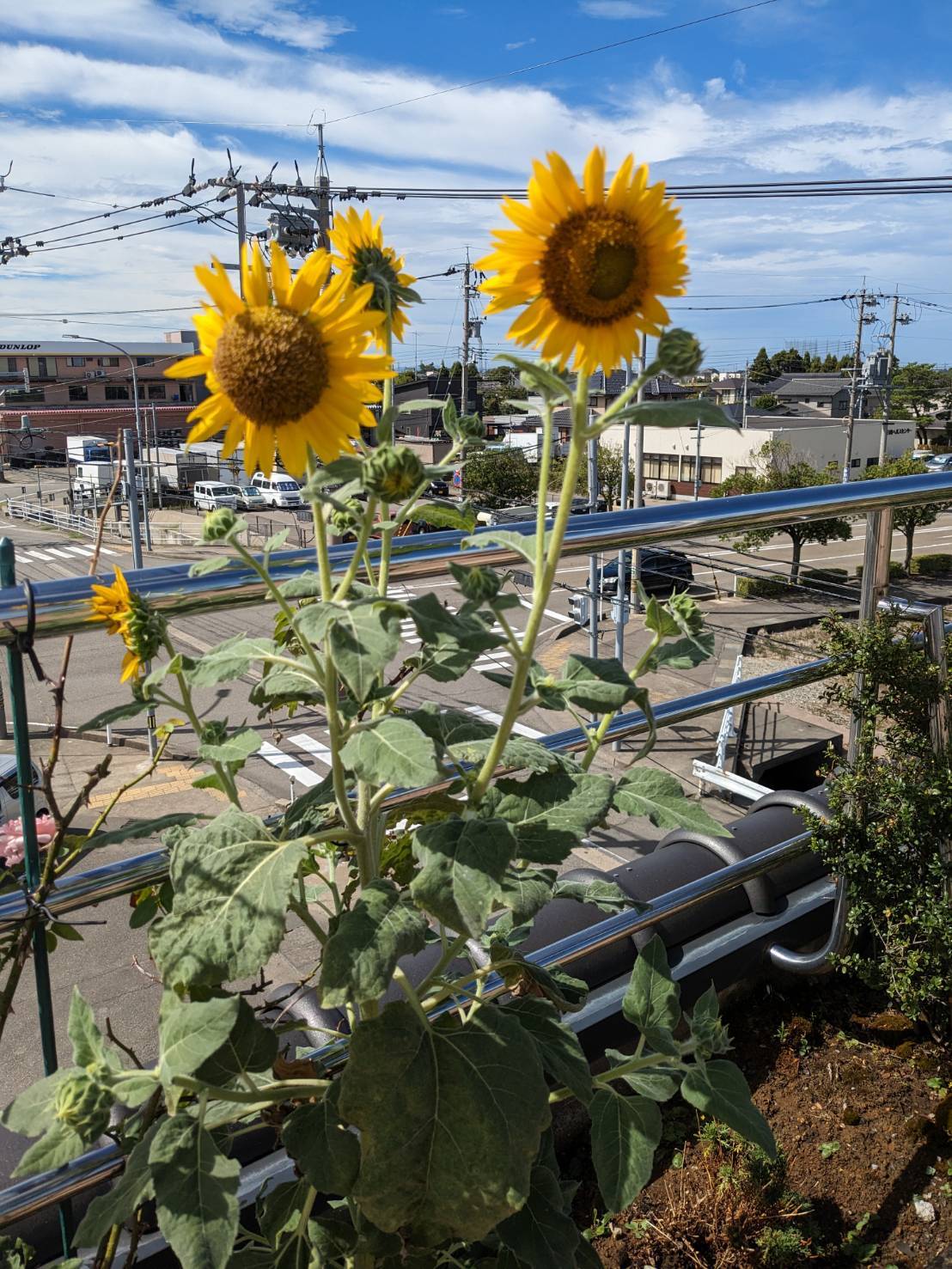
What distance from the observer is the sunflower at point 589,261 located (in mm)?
695

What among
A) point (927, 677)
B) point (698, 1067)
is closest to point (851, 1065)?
point (927, 677)

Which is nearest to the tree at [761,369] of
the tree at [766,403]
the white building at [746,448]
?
the tree at [766,403]

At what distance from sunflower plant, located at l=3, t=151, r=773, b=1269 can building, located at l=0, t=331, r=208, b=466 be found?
36.4 meters

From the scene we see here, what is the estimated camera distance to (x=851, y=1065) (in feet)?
5.59

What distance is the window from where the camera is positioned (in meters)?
45.3

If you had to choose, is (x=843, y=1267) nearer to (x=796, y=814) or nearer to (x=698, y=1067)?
(x=698, y=1067)

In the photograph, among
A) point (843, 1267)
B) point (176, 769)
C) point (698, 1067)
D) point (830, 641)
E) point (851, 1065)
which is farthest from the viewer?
point (176, 769)

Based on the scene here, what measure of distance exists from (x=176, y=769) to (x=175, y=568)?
15665 millimetres

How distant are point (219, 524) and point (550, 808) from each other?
0.37 meters

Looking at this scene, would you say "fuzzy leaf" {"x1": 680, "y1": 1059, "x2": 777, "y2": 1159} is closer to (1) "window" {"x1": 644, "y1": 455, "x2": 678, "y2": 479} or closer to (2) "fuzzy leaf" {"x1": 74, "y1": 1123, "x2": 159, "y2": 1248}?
(2) "fuzzy leaf" {"x1": 74, "y1": 1123, "x2": 159, "y2": 1248}

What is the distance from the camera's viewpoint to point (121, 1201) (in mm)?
792

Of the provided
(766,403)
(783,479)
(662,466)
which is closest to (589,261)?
(783,479)

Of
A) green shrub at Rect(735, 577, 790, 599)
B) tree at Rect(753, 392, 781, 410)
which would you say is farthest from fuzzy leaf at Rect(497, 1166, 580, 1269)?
tree at Rect(753, 392, 781, 410)

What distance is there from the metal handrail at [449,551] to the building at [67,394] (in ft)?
118
